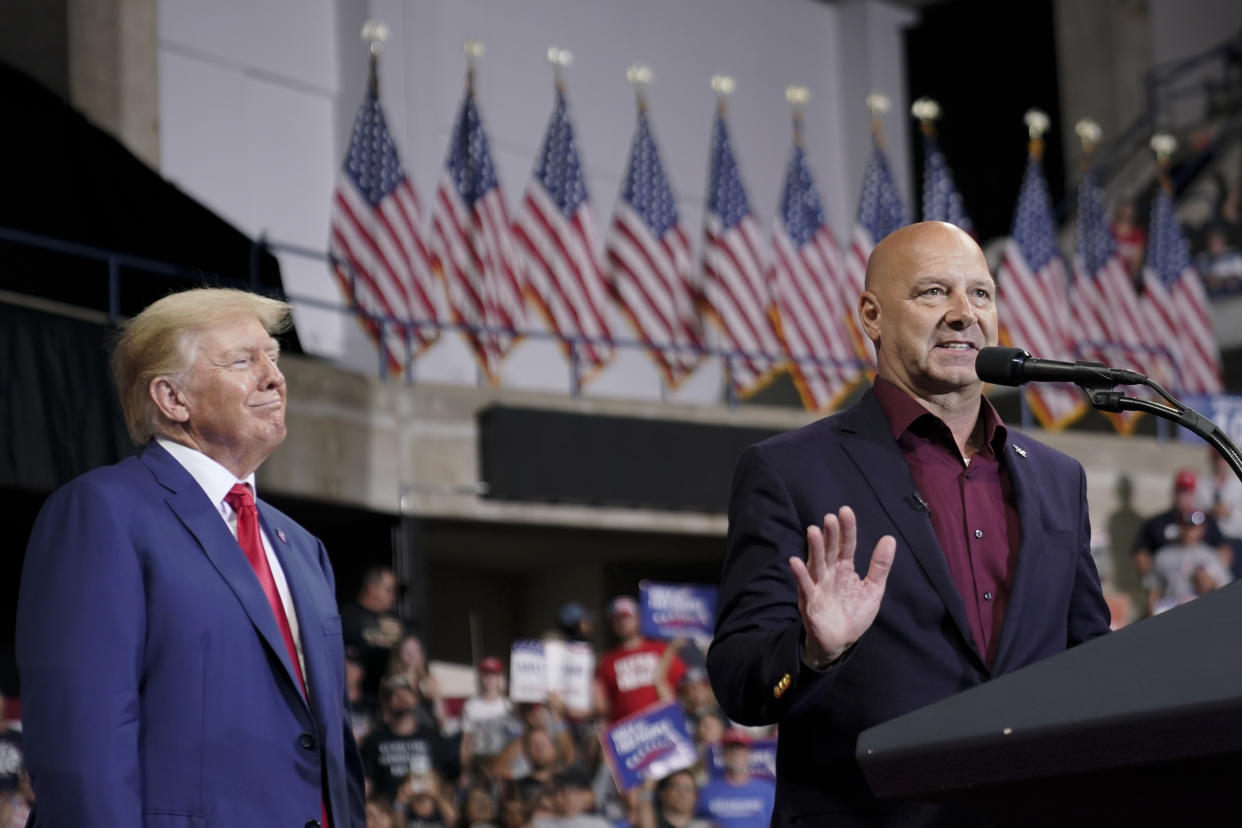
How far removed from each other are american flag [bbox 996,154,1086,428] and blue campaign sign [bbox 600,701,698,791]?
6.37 meters

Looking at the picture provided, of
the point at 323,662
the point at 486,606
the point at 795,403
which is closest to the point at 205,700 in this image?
the point at 323,662

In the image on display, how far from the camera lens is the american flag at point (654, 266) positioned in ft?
42.8

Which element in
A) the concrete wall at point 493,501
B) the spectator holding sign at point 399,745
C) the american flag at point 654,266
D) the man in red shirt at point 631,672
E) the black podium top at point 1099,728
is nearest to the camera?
the black podium top at point 1099,728

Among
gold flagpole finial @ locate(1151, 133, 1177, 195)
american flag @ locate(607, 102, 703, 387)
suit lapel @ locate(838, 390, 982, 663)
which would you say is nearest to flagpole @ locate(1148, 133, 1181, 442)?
gold flagpole finial @ locate(1151, 133, 1177, 195)

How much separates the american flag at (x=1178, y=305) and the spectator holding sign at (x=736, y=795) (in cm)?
750

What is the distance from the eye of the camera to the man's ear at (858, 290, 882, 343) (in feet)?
9.81

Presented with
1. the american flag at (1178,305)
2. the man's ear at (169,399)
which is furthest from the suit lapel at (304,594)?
the american flag at (1178,305)

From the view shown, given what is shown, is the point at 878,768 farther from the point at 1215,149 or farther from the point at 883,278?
the point at 1215,149

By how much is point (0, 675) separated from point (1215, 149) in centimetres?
1246

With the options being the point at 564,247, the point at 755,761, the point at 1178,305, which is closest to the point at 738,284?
the point at 564,247

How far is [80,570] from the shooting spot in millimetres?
2746

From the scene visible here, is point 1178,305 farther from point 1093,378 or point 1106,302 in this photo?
point 1093,378

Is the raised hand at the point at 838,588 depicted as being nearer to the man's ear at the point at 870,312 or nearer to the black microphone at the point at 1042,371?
the black microphone at the point at 1042,371

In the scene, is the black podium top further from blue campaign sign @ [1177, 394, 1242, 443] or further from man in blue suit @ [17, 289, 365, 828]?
blue campaign sign @ [1177, 394, 1242, 443]
